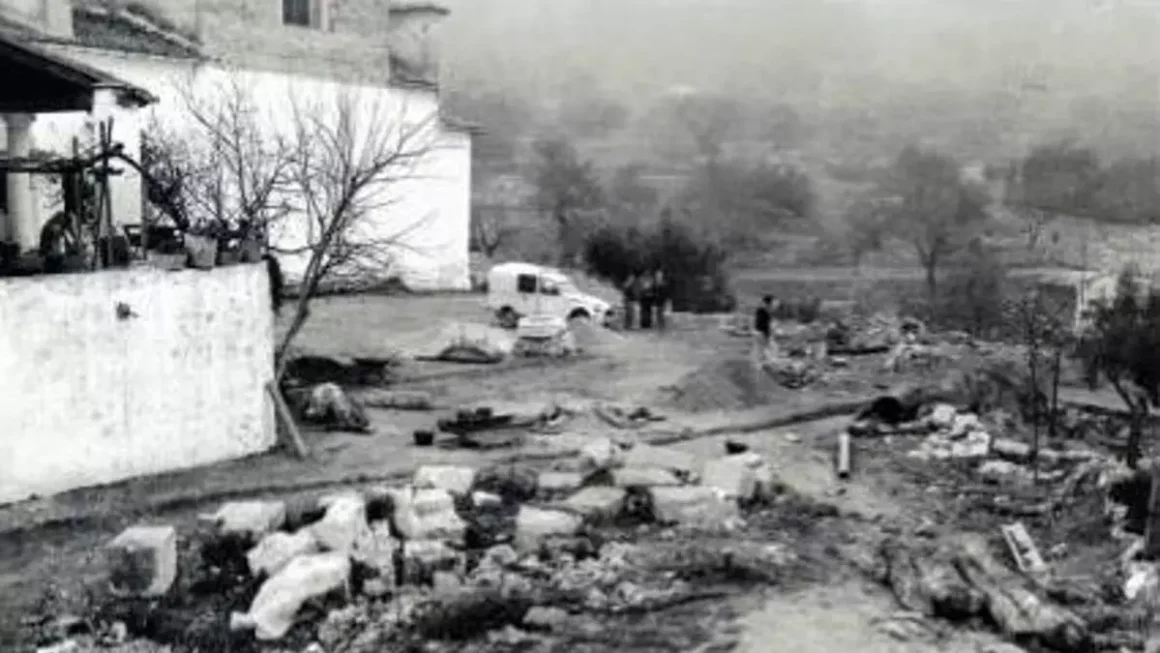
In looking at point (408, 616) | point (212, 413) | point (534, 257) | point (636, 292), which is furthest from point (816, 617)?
point (534, 257)

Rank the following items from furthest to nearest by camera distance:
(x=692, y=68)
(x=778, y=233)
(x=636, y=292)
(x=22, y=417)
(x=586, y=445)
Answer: (x=692, y=68) → (x=778, y=233) → (x=636, y=292) → (x=586, y=445) → (x=22, y=417)

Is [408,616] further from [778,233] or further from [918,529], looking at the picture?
[778,233]

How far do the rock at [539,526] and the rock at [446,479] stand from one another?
1336mm

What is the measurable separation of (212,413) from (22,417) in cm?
279

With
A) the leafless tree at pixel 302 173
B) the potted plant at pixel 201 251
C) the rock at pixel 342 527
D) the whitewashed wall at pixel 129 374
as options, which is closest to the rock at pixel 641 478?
the rock at pixel 342 527

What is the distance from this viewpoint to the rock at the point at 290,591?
1216 cm

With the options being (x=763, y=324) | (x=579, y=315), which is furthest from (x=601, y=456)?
(x=579, y=315)

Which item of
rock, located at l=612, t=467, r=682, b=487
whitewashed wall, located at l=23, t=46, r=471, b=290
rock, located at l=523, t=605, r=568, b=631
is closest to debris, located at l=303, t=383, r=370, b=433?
rock, located at l=612, t=467, r=682, b=487

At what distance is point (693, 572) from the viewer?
14219 mm

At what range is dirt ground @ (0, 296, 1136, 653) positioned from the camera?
42.3 feet

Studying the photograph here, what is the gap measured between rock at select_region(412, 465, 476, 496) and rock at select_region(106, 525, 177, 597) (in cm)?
379

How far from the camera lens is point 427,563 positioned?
1378 centimetres

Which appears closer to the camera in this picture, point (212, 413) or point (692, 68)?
point (212, 413)

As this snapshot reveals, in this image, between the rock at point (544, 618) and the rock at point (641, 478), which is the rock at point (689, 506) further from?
the rock at point (544, 618)
